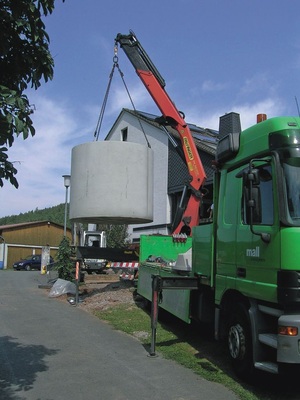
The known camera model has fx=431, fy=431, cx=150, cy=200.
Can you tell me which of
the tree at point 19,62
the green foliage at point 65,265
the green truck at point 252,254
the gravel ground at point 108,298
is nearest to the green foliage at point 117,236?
the green foliage at point 65,265

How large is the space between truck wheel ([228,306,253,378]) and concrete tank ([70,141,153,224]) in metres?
6.32

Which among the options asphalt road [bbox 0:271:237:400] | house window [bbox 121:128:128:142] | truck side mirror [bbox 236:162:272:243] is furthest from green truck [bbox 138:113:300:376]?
house window [bbox 121:128:128:142]

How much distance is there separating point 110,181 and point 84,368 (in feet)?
20.4

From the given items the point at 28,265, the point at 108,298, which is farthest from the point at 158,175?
the point at 28,265

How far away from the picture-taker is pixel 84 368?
6105 millimetres

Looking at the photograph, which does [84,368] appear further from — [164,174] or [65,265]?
[164,174]

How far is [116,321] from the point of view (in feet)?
32.8

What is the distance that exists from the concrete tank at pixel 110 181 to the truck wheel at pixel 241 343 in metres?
6.32

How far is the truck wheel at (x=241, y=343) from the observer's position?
17.6ft

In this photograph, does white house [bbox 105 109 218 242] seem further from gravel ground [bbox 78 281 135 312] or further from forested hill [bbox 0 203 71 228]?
forested hill [bbox 0 203 71 228]

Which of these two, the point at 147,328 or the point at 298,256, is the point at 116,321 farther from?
the point at 298,256

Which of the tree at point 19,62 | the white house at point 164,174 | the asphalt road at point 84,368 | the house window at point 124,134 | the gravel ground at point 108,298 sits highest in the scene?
the house window at point 124,134

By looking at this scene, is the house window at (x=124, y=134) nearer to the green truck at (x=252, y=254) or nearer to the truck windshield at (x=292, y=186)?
the green truck at (x=252, y=254)

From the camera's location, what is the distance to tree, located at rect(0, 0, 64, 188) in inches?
139
